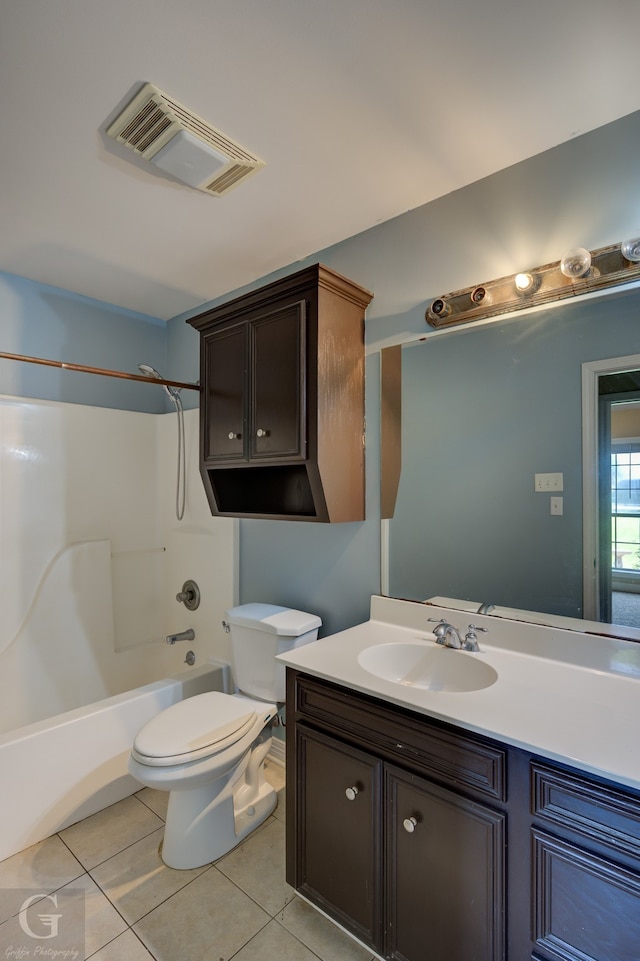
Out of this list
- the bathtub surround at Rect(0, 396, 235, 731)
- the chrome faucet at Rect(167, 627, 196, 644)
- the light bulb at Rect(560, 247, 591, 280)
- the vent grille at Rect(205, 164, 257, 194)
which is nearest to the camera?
the light bulb at Rect(560, 247, 591, 280)

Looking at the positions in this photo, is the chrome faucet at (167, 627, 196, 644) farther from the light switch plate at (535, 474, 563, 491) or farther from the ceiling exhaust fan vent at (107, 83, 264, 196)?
the ceiling exhaust fan vent at (107, 83, 264, 196)

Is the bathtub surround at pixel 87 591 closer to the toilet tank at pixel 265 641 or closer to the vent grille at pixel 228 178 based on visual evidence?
the toilet tank at pixel 265 641

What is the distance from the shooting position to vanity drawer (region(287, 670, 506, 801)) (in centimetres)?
102

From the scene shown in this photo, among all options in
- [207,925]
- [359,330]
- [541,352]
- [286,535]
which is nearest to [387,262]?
[359,330]

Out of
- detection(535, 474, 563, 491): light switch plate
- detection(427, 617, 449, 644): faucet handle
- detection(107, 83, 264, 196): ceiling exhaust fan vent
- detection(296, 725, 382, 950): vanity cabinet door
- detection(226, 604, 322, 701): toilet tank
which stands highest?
detection(107, 83, 264, 196): ceiling exhaust fan vent

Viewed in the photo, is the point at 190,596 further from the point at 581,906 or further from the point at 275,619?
the point at 581,906

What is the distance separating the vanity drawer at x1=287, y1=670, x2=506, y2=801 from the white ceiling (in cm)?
169

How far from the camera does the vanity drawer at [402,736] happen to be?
102cm

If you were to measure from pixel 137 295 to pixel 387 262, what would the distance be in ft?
5.06

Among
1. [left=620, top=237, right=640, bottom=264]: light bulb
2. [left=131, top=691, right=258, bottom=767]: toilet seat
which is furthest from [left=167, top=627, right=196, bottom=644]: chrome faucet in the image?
[left=620, top=237, right=640, bottom=264]: light bulb

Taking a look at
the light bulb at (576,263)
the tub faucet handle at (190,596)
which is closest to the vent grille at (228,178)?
the light bulb at (576,263)

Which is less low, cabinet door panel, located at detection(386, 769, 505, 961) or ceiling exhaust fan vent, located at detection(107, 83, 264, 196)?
ceiling exhaust fan vent, located at detection(107, 83, 264, 196)

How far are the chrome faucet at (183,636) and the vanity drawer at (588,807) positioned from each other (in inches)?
79.8

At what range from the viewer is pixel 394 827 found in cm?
117
